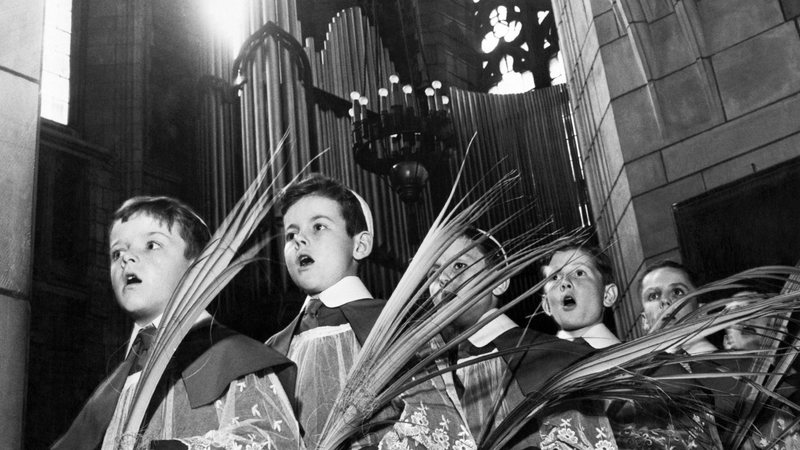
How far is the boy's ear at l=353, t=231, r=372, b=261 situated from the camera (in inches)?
112

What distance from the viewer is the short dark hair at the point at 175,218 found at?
256 cm

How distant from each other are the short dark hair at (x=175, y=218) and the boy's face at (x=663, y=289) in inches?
66.2

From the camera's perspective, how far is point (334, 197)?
2855 millimetres

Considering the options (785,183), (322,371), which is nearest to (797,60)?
(785,183)

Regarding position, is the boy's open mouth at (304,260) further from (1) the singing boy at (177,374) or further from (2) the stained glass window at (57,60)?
(2) the stained glass window at (57,60)

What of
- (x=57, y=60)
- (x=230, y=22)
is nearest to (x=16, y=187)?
(x=57, y=60)

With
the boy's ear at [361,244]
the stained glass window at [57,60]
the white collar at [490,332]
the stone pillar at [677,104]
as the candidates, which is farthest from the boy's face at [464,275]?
the stained glass window at [57,60]

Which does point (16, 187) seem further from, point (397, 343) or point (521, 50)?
point (521, 50)

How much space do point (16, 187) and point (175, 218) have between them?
1.52 ft

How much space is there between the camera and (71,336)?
595 cm

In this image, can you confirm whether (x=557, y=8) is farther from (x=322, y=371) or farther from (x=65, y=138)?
(x=322, y=371)

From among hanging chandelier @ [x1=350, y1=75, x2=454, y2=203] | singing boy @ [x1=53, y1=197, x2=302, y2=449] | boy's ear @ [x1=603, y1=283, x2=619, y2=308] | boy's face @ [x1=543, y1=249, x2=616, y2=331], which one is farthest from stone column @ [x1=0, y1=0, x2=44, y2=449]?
hanging chandelier @ [x1=350, y1=75, x2=454, y2=203]

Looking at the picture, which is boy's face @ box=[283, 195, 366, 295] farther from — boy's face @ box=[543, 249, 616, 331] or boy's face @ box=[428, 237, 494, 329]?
boy's face @ box=[543, 249, 616, 331]

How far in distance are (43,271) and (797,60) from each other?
435 cm
